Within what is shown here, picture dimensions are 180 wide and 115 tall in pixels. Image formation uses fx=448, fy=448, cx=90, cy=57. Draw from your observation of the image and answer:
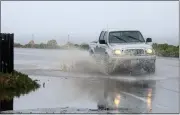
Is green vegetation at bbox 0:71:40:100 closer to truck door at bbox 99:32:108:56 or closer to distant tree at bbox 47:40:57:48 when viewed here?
truck door at bbox 99:32:108:56

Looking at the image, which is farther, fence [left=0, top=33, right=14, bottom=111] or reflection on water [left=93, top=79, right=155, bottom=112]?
fence [left=0, top=33, right=14, bottom=111]

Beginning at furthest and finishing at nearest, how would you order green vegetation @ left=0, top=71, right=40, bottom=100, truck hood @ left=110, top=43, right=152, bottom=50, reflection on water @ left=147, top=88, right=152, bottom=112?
truck hood @ left=110, top=43, right=152, bottom=50, green vegetation @ left=0, top=71, right=40, bottom=100, reflection on water @ left=147, top=88, right=152, bottom=112

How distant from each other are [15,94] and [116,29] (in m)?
9.16

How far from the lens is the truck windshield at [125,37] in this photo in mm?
19609

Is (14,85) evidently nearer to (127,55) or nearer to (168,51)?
(127,55)

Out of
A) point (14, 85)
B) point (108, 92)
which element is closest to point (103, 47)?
point (108, 92)

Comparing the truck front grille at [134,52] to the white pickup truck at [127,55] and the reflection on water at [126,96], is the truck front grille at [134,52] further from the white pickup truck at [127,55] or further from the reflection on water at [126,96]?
the reflection on water at [126,96]

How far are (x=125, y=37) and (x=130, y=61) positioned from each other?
180cm

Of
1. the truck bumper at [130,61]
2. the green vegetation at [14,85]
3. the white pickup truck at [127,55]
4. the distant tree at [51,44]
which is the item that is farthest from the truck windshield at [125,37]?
the distant tree at [51,44]

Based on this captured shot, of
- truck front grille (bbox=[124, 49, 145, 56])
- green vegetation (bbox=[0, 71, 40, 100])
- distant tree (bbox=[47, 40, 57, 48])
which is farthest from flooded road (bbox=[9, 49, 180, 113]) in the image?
distant tree (bbox=[47, 40, 57, 48])

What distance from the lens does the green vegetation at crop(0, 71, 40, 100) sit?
12177 millimetres

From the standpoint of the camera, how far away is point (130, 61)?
18297 mm

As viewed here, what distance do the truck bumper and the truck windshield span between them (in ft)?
4.63

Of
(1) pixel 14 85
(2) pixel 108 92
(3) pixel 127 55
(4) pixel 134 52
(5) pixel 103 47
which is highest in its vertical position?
(5) pixel 103 47
